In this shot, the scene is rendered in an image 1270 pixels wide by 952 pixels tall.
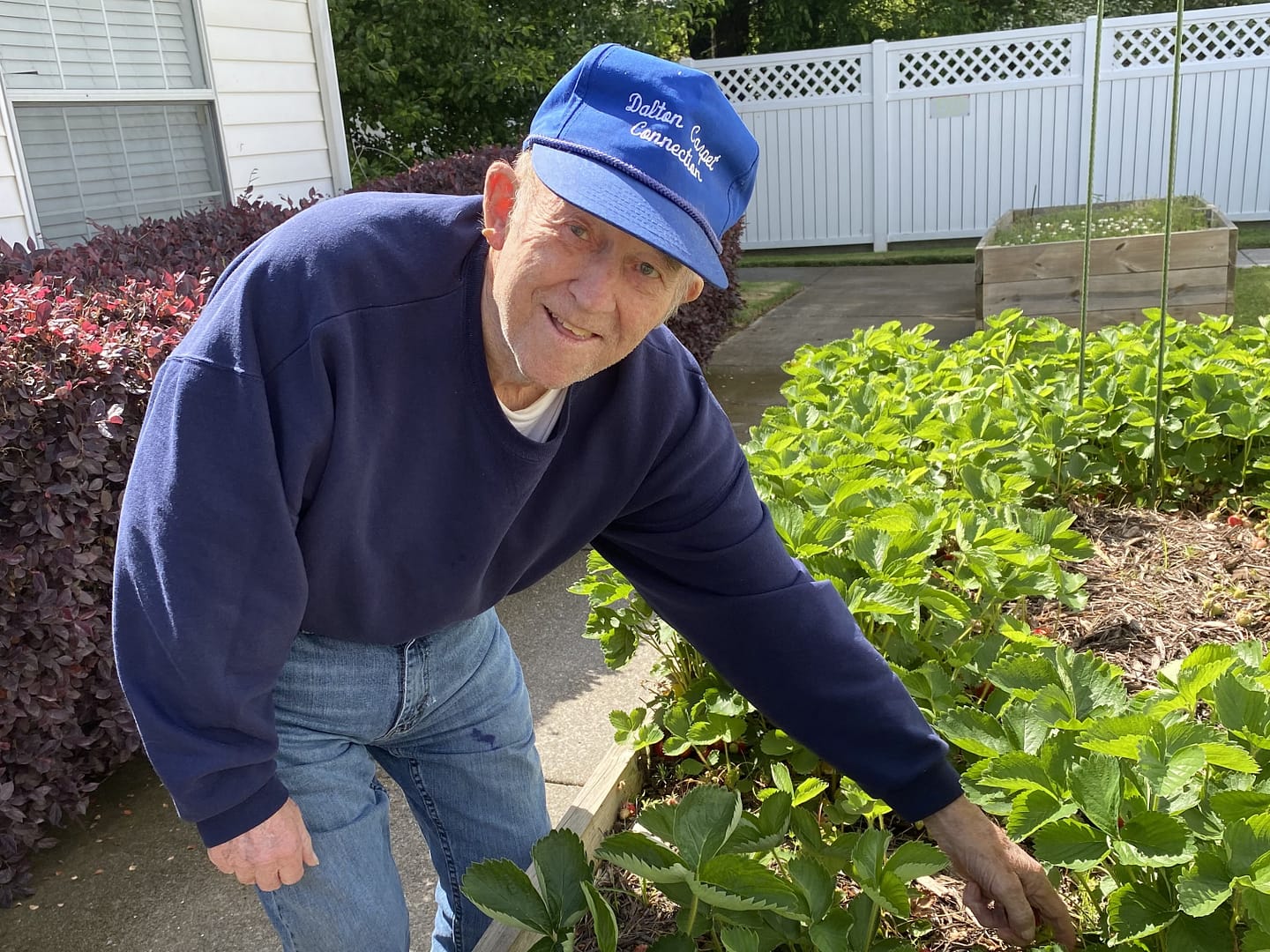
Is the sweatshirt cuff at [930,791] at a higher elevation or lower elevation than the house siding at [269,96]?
lower

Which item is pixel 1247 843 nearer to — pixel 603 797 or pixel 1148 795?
pixel 1148 795

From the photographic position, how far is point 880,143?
13227mm

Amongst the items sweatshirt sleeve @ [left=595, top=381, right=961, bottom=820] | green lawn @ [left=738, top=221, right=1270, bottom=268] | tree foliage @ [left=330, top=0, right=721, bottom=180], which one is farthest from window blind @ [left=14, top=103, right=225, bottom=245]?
green lawn @ [left=738, top=221, right=1270, bottom=268]

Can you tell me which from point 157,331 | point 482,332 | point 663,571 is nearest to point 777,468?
point 663,571

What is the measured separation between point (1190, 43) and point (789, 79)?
4.57 metres

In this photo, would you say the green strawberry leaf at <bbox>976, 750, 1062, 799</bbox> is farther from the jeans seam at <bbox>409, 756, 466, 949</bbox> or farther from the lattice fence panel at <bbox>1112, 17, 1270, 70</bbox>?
the lattice fence panel at <bbox>1112, 17, 1270, 70</bbox>

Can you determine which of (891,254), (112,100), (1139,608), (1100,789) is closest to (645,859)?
(1100,789)

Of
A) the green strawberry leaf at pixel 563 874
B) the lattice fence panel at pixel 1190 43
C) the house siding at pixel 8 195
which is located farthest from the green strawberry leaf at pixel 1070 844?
the lattice fence panel at pixel 1190 43

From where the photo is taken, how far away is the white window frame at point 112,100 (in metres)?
4.70

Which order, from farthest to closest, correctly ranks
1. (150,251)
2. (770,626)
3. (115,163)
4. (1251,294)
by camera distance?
(1251,294) → (115,163) → (150,251) → (770,626)

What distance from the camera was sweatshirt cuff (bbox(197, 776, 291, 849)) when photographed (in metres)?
1.47

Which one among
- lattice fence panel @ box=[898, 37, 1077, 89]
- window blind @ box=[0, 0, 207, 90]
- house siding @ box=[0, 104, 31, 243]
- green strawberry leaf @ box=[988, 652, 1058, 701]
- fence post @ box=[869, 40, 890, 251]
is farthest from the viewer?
fence post @ box=[869, 40, 890, 251]

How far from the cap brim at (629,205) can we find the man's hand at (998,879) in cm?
94

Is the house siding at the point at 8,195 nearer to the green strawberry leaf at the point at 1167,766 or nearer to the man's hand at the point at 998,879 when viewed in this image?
the man's hand at the point at 998,879
